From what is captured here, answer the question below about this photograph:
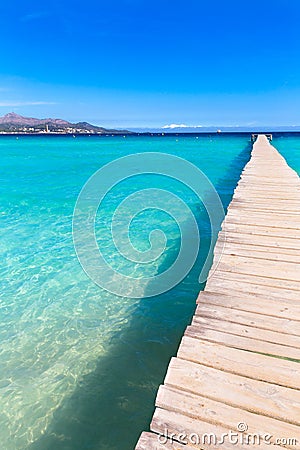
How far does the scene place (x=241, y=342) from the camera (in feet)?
8.00

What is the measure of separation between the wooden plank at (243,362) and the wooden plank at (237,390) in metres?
0.05

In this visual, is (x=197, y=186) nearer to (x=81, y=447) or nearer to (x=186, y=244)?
(x=186, y=244)

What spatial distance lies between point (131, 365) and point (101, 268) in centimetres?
293

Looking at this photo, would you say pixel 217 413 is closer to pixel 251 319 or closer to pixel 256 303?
pixel 251 319

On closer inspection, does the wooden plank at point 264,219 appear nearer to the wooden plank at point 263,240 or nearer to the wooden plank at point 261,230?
the wooden plank at point 261,230

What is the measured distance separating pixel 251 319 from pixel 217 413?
3.47 ft

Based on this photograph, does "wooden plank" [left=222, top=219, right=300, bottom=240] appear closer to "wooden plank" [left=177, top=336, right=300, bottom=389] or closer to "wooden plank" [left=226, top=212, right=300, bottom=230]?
"wooden plank" [left=226, top=212, right=300, bottom=230]

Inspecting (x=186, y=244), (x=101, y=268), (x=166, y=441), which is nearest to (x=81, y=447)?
(x=166, y=441)

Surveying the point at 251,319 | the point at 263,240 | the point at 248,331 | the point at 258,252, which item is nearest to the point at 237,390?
the point at 248,331

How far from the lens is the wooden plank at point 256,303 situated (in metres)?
2.77

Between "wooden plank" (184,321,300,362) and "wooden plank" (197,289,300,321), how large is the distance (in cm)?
38

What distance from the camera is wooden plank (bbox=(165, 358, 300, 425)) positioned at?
1.88 metres

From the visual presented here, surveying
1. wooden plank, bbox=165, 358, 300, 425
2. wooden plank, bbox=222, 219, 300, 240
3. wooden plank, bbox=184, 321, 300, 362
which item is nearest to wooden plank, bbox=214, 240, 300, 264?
wooden plank, bbox=222, 219, 300, 240

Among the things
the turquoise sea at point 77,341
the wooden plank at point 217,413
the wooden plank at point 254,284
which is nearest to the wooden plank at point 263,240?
the wooden plank at point 254,284
